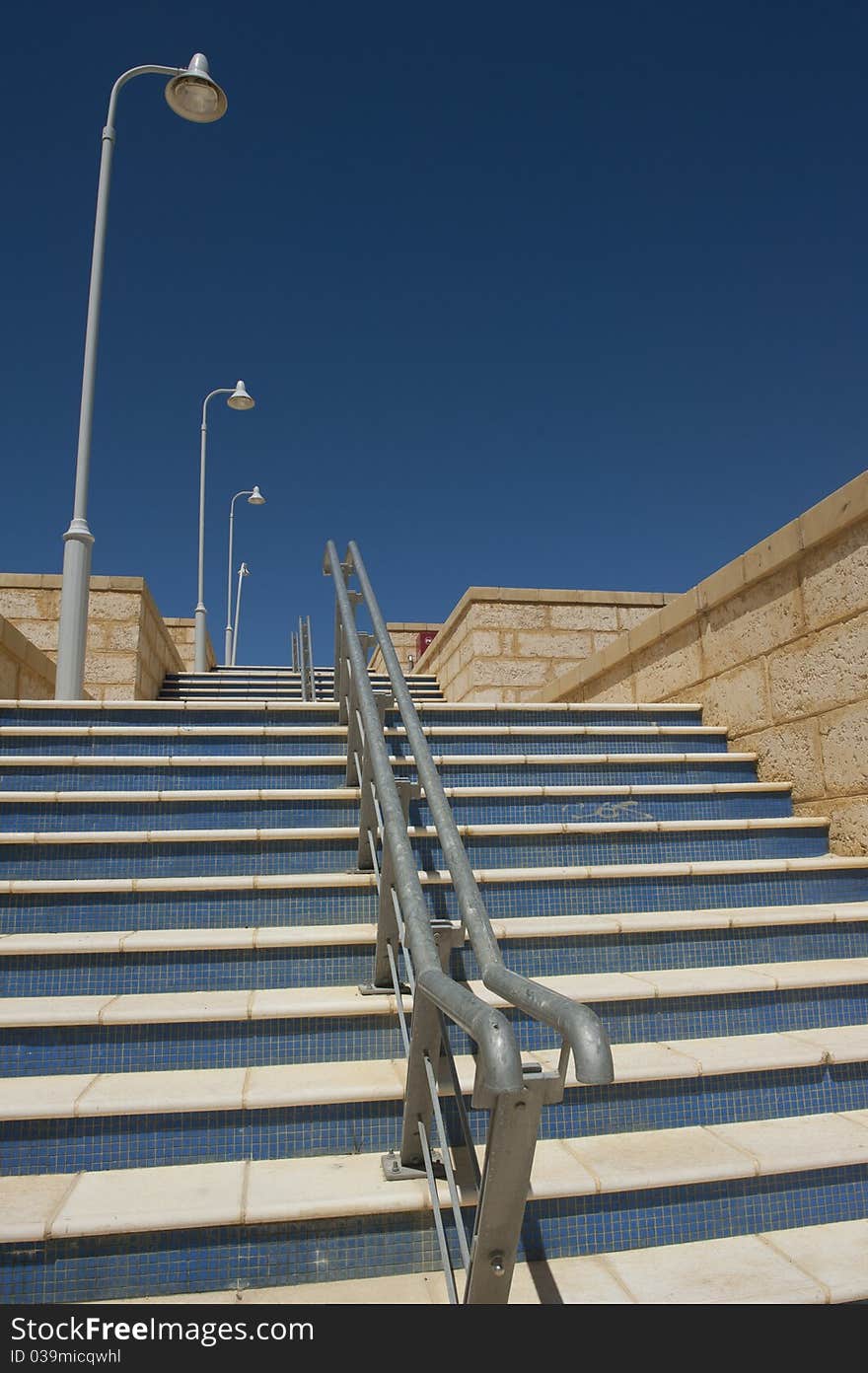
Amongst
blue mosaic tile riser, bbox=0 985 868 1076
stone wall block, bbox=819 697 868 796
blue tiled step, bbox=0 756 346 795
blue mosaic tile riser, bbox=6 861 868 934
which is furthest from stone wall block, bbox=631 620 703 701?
blue mosaic tile riser, bbox=0 985 868 1076

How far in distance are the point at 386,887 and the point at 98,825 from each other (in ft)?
5.59

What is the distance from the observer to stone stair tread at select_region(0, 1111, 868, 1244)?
201cm

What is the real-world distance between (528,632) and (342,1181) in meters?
7.47

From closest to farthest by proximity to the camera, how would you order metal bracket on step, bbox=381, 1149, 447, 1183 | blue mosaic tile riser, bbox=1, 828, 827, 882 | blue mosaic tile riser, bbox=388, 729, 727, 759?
metal bracket on step, bbox=381, 1149, 447, 1183 < blue mosaic tile riser, bbox=1, 828, 827, 882 < blue mosaic tile riser, bbox=388, 729, 727, 759

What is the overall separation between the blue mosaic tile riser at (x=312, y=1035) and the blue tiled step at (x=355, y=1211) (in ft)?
1.25

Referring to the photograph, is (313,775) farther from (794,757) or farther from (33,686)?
(33,686)

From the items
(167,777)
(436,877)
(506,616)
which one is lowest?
(436,877)

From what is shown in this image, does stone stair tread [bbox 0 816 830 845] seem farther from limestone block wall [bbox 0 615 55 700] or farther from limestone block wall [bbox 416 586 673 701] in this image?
limestone block wall [bbox 416 586 673 701]

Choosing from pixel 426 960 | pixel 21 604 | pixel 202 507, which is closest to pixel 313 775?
pixel 426 960

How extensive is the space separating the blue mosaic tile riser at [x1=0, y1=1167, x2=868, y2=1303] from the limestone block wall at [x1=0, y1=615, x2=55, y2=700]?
3974 mm

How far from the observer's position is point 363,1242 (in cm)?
207

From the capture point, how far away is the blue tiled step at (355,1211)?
78.0 inches

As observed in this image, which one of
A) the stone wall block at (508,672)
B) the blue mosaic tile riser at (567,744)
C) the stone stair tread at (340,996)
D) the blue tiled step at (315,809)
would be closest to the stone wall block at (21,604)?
the stone wall block at (508,672)
